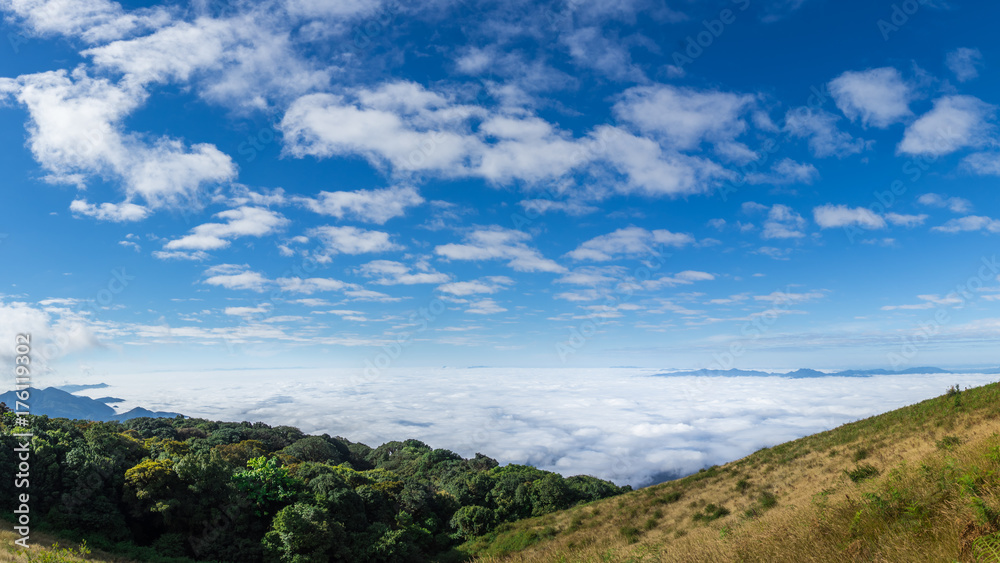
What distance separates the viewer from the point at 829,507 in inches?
353

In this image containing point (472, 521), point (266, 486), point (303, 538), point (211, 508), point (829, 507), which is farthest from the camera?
point (472, 521)

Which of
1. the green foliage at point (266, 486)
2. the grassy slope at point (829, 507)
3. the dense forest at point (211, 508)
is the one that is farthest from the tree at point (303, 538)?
the grassy slope at point (829, 507)

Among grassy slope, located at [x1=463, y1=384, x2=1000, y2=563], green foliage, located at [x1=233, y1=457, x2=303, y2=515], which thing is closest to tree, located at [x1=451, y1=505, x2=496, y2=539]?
grassy slope, located at [x1=463, y1=384, x2=1000, y2=563]

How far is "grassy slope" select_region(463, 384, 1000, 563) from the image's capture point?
6438mm

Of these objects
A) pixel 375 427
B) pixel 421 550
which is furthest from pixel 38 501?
pixel 375 427

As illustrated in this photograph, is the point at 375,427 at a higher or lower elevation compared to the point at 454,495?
lower

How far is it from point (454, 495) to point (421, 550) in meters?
12.2

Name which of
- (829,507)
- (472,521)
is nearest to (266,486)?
(472,521)

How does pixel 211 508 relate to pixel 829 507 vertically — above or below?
below

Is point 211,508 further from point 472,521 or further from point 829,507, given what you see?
point 829,507

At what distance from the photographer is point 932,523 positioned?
264 inches

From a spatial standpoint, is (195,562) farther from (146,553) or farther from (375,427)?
(375,427)

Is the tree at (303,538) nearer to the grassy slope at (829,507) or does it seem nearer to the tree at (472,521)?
the grassy slope at (829,507)

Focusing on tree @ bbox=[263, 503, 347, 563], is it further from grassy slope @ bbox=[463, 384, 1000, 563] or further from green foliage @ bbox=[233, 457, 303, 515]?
grassy slope @ bbox=[463, 384, 1000, 563]
